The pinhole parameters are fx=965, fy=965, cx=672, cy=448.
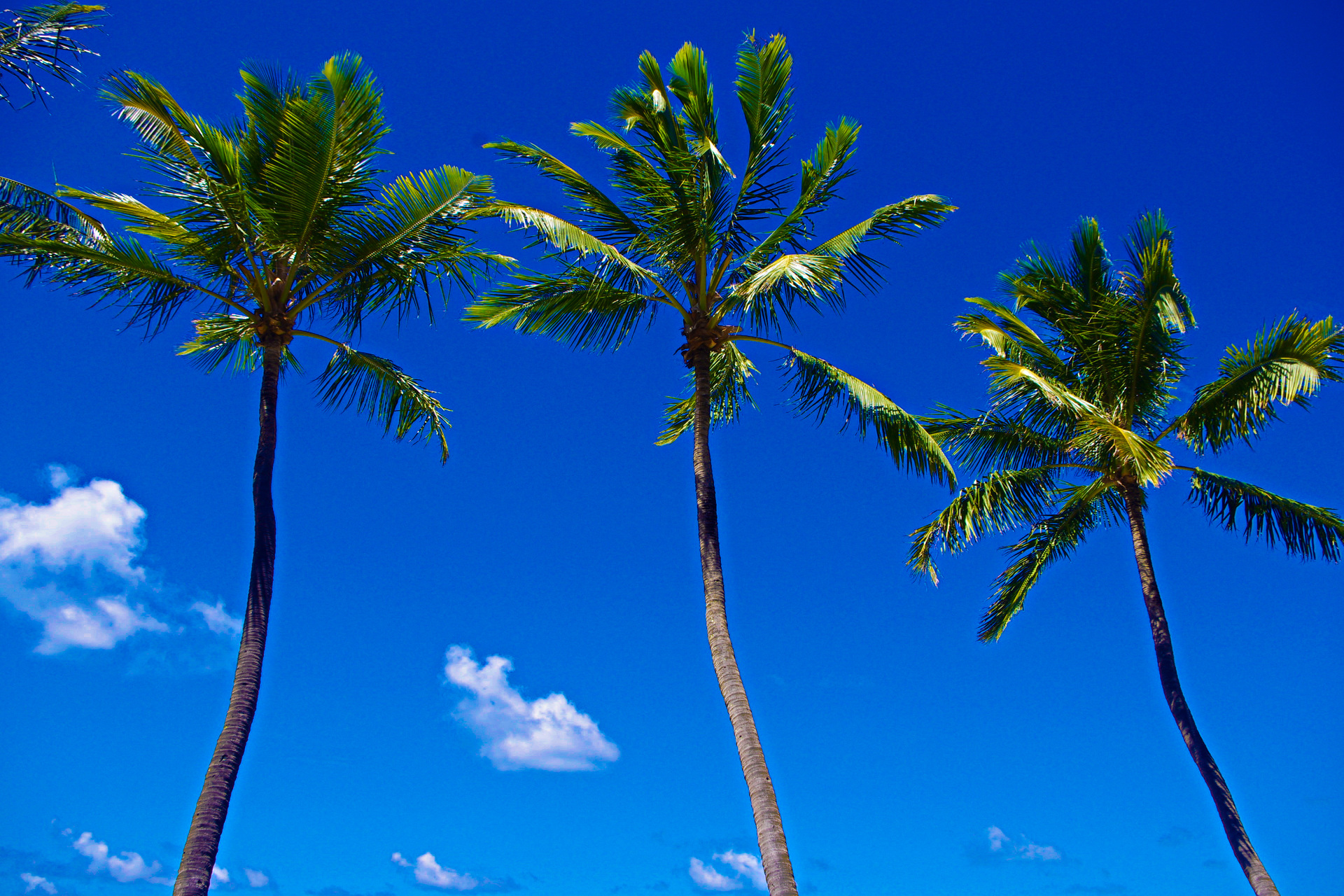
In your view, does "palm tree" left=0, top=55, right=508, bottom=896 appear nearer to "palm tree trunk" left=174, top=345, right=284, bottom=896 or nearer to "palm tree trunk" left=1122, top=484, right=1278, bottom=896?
"palm tree trunk" left=174, top=345, right=284, bottom=896

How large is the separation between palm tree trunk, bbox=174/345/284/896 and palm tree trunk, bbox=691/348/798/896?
5.17 meters

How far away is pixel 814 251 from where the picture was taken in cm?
1293

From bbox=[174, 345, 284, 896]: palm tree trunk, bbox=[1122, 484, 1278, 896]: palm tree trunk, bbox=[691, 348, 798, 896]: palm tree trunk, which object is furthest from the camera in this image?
bbox=[1122, 484, 1278, 896]: palm tree trunk

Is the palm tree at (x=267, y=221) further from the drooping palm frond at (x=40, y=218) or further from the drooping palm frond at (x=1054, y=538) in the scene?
the drooping palm frond at (x=1054, y=538)

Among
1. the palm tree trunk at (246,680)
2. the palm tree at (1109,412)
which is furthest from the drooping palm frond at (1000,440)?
the palm tree trunk at (246,680)

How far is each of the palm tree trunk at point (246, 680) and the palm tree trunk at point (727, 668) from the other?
5.17 meters

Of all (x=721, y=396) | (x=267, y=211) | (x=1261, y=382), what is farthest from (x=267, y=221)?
Answer: (x=1261, y=382)

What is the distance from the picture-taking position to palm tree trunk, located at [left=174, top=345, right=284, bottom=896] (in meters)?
9.20

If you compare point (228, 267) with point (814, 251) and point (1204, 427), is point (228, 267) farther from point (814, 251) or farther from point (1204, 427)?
point (1204, 427)

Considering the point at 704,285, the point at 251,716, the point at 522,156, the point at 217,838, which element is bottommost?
the point at 217,838

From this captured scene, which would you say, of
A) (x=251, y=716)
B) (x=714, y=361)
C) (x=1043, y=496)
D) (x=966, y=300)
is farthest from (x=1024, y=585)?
(x=251, y=716)

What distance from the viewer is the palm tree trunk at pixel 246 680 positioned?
9203 mm

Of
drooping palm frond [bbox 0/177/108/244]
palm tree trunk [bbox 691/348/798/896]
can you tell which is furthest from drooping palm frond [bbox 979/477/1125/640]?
drooping palm frond [bbox 0/177/108/244]

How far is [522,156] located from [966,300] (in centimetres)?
752
